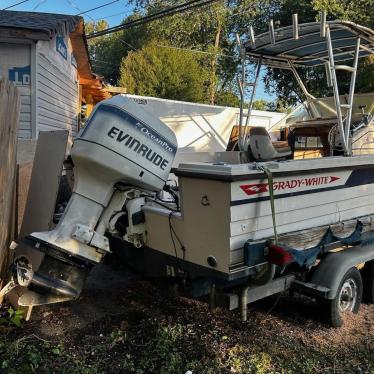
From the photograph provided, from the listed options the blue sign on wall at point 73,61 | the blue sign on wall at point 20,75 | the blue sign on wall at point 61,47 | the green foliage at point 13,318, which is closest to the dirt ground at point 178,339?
the green foliage at point 13,318

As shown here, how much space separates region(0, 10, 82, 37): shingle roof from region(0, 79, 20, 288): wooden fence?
327 centimetres

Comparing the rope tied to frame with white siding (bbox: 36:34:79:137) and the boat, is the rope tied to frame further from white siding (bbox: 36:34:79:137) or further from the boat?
white siding (bbox: 36:34:79:137)

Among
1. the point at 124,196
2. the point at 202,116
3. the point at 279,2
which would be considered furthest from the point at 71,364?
the point at 279,2

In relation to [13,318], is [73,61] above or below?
above

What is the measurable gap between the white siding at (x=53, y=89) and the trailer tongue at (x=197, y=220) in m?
3.39

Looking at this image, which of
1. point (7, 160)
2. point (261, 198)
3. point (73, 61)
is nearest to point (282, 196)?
point (261, 198)

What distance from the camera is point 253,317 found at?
419cm

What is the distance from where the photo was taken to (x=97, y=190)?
3.51 meters

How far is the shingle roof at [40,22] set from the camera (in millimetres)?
6889

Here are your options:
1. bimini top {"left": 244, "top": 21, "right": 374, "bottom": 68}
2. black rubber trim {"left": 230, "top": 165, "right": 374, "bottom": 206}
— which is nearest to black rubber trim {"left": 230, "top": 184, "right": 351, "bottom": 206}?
black rubber trim {"left": 230, "top": 165, "right": 374, "bottom": 206}

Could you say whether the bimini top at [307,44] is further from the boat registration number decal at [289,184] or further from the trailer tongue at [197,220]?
the boat registration number decal at [289,184]

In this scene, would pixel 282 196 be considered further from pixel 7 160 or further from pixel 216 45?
pixel 216 45

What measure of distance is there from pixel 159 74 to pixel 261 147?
15.9m

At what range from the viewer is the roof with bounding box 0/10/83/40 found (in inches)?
270
